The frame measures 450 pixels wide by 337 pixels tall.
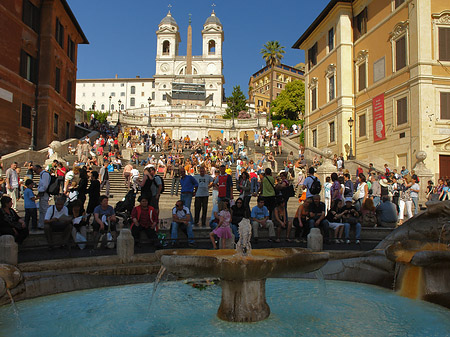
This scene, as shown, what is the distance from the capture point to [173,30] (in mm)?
103562

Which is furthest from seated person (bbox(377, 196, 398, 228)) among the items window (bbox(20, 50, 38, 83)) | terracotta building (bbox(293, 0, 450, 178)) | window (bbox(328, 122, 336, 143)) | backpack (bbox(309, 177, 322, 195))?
window (bbox(20, 50, 38, 83))

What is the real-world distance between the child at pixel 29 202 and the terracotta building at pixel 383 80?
60.6 ft

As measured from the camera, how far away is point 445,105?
2077 centimetres

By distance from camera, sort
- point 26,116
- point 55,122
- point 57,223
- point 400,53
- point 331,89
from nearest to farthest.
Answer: point 57,223 → point 400,53 → point 26,116 → point 55,122 → point 331,89

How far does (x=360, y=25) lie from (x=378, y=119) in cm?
767

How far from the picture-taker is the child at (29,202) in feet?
33.7

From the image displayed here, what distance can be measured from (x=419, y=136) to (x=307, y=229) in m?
13.6

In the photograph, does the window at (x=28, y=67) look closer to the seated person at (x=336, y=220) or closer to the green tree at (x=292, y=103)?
the seated person at (x=336, y=220)

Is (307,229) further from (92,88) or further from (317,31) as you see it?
(92,88)

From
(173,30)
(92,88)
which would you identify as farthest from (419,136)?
(92,88)

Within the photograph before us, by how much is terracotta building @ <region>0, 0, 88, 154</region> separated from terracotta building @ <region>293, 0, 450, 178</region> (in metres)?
20.9

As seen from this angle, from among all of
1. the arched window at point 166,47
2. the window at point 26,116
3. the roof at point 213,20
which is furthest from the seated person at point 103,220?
the roof at point 213,20

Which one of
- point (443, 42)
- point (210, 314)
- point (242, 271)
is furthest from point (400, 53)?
point (242, 271)

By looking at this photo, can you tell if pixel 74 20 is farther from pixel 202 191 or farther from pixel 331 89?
pixel 202 191
